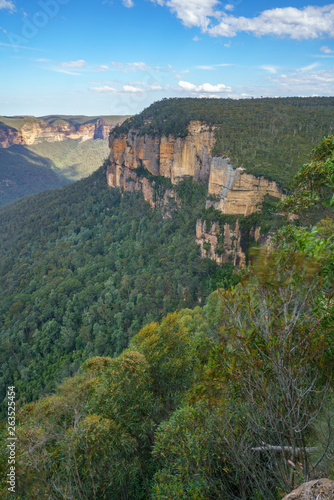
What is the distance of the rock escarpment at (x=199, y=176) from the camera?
2795 centimetres

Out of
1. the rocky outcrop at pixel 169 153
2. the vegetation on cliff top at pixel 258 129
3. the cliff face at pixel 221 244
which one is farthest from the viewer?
the rocky outcrop at pixel 169 153

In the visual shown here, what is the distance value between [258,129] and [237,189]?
12.7m

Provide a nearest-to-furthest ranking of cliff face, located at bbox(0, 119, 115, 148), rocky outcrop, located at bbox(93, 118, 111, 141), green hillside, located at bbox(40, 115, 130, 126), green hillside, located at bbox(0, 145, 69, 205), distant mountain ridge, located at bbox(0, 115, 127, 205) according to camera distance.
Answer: green hillside, located at bbox(0, 145, 69, 205) < distant mountain ridge, located at bbox(0, 115, 127, 205) < cliff face, located at bbox(0, 119, 115, 148) < rocky outcrop, located at bbox(93, 118, 111, 141) < green hillside, located at bbox(40, 115, 130, 126)

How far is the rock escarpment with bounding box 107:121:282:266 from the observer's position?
28.0 meters

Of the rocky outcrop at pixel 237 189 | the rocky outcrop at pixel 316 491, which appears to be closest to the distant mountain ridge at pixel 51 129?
the rocky outcrop at pixel 237 189

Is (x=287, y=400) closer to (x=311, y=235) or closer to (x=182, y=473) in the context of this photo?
(x=311, y=235)

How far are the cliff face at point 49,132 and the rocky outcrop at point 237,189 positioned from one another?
107 m

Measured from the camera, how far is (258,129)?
3581 cm

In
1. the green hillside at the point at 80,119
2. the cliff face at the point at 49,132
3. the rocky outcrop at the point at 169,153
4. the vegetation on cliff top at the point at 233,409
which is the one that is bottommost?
the vegetation on cliff top at the point at 233,409

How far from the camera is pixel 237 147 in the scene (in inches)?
1272

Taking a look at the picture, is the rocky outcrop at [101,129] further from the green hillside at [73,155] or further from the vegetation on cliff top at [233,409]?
the vegetation on cliff top at [233,409]

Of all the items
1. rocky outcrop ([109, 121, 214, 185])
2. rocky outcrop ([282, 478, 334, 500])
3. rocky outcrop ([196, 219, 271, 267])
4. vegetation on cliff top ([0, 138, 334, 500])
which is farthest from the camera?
rocky outcrop ([109, 121, 214, 185])

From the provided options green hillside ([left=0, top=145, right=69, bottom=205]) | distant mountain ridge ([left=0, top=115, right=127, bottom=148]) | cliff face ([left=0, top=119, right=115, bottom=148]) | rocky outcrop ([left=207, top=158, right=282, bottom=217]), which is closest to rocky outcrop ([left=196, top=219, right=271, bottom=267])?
rocky outcrop ([left=207, top=158, right=282, bottom=217])

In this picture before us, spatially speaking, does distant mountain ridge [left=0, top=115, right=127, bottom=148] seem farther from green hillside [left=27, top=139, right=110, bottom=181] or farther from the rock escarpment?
the rock escarpment
